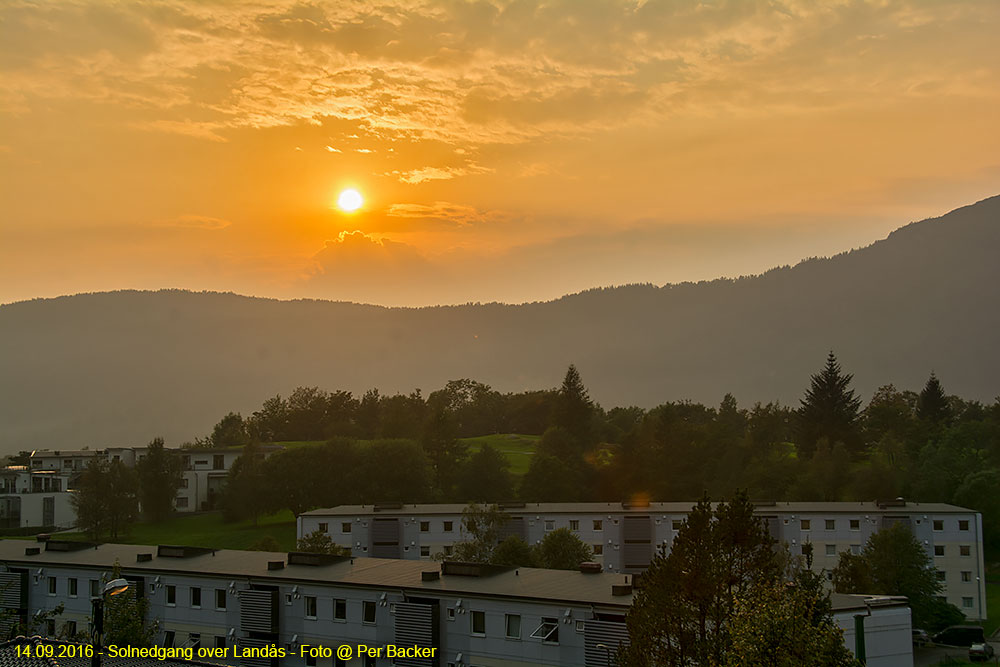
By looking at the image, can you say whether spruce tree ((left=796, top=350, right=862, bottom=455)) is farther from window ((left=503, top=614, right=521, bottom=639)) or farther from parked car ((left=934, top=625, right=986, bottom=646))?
window ((left=503, top=614, right=521, bottom=639))

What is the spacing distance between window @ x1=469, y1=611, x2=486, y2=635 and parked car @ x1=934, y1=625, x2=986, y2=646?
3589 cm

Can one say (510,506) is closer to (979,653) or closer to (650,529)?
(650,529)

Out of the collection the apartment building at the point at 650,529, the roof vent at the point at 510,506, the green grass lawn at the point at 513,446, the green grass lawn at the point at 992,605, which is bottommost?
the green grass lawn at the point at 992,605

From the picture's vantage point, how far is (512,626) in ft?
122

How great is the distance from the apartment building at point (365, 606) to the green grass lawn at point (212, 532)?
137 feet

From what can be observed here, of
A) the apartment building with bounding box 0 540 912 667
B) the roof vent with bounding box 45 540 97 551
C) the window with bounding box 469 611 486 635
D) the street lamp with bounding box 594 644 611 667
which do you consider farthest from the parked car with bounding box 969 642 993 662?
the roof vent with bounding box 45 540 97 551

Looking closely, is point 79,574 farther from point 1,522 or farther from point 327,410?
point 327,410

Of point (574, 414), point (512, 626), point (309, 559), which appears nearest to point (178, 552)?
point (309, 559)

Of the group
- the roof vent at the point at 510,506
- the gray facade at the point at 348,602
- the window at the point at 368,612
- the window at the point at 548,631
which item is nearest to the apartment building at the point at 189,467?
the roof vent at the point at 510,506

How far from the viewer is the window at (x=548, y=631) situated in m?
35.9

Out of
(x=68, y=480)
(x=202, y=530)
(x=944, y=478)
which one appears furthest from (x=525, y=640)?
(x=68, y=480)

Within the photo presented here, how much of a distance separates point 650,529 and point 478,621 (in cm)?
3832

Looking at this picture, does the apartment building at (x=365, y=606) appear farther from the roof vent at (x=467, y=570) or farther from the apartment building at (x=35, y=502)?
the apartment building at (x=35, y=502)

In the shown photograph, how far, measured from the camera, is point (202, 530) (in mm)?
106312
